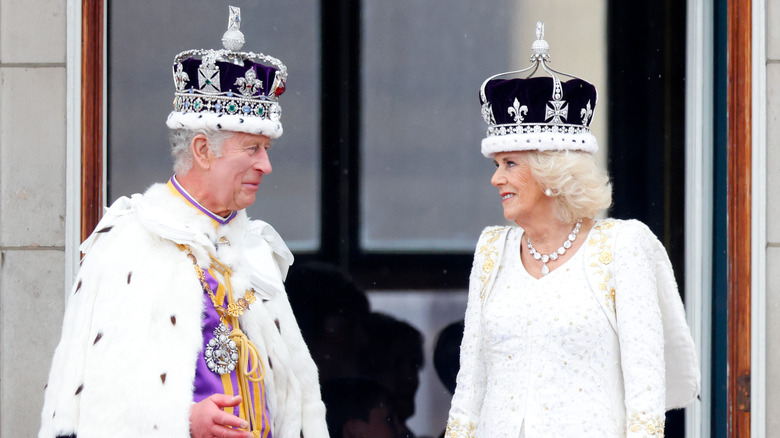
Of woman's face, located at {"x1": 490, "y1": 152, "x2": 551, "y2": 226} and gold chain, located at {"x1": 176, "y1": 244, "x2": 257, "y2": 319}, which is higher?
woman's face, located at {"x1": 490, "y1": 152, "x2": 551, "y2": 226}

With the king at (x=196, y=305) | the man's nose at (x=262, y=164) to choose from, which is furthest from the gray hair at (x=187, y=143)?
the man's nose at (x=262, y=164)

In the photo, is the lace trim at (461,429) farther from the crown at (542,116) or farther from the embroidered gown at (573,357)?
the crown at (542,116)

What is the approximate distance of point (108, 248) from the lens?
9.77 feet

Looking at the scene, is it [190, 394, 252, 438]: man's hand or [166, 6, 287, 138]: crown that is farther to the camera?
[166, 6, 287, 138]: crown

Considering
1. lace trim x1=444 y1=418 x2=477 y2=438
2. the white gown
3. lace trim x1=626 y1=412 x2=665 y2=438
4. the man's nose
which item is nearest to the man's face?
the man's nose

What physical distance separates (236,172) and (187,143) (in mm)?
196

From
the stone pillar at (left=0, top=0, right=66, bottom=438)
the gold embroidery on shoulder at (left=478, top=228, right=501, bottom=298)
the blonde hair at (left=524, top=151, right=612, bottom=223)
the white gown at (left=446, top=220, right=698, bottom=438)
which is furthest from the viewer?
the stone pillar at (left=0, top=0, right=66, bottom=438)

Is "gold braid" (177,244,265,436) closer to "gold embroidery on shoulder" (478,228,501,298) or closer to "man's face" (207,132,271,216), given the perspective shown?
"man's face" (207,132,271,216)

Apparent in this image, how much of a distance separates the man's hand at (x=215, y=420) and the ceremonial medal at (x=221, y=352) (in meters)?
0.13

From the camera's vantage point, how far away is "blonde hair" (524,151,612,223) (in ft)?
10.3

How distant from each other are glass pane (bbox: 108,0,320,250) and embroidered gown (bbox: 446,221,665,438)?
181cm

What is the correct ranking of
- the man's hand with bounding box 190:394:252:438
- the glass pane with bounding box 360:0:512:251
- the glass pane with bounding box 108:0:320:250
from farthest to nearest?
the glass pane with bounding box 360:0:512:251, the glass pane with bounding box 108:0:320:250, the man's hand with bounding box 190:394:252:438

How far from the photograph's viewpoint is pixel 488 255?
3.27 metres

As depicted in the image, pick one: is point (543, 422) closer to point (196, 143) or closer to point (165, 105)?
point (196, 143)
